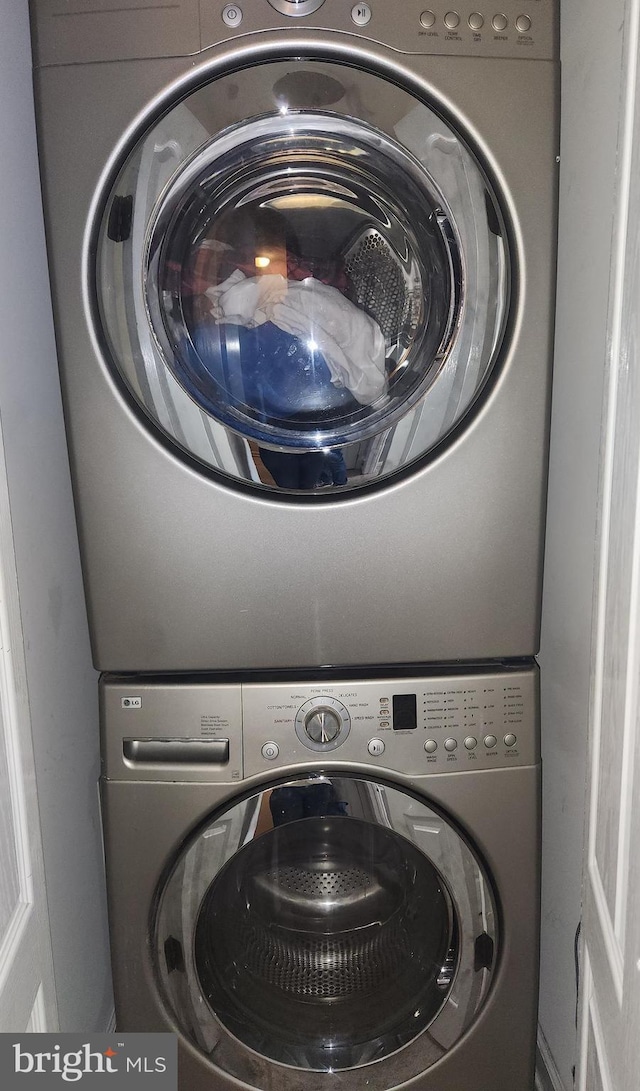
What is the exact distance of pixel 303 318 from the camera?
3.32 feet

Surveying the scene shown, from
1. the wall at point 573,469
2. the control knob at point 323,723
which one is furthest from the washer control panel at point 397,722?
the wall at point 573,469

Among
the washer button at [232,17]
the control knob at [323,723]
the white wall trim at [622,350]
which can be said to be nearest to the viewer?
the white wall trim at [622,350]

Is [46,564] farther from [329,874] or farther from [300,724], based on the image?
[329,874]

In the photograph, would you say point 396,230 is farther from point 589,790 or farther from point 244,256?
point 589,790

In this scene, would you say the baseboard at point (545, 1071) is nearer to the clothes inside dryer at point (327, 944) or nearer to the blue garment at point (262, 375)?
the clothes inside dryer at point (327, 944)

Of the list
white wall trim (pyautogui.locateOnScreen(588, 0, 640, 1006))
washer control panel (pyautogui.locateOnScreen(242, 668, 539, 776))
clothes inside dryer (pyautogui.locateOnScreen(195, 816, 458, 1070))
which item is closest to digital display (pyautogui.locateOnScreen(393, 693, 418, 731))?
washer control panel (pyautogui.locateOnScreen(242, 668, 539, 776))

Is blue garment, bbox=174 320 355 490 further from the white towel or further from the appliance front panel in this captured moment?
the appliance front panel

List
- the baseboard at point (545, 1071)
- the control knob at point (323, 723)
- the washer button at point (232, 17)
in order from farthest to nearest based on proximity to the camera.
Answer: the baseboard at point (545, 1071), the control knob at point (323, 723), the washer button at point (232, 17)

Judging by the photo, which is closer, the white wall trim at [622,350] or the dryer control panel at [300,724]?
the white wall trim at [622,350]

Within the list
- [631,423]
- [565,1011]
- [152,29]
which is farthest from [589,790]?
[152,29]

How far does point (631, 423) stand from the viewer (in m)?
0.76

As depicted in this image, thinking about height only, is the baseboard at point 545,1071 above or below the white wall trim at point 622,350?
below

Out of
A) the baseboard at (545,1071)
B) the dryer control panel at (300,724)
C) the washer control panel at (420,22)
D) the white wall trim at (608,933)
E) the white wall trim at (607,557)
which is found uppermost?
the washer control panel at (420,22)

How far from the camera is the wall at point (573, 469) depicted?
1.06m
